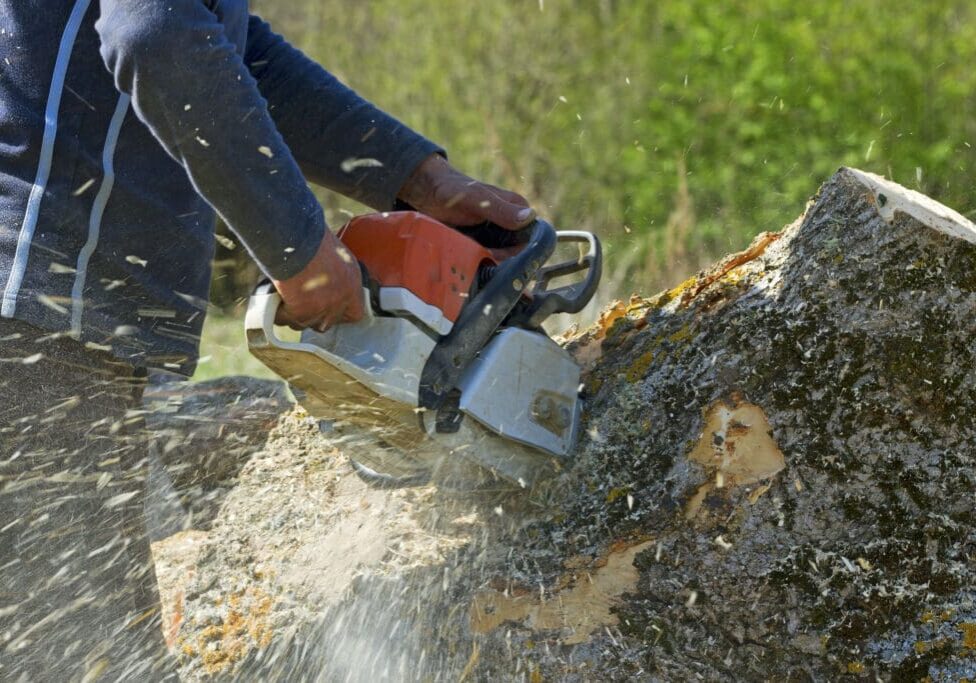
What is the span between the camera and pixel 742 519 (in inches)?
71.9

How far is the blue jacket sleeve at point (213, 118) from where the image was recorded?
4.87 feet

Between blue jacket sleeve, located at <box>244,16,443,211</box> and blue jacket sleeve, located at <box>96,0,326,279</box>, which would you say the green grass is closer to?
blue jacket sleeve, located at <box>244,16,443,211</box>

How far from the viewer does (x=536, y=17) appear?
6.18 m

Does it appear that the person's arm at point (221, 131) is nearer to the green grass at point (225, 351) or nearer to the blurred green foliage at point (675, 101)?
the blurred green foliage at point (675, 101)

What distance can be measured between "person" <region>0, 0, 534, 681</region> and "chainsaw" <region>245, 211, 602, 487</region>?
89 mm

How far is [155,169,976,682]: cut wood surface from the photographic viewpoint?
173 centimetres

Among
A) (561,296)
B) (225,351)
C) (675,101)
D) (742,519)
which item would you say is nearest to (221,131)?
(561,296)

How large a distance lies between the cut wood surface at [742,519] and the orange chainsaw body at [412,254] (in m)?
0.41

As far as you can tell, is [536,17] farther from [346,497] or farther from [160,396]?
[346,497]

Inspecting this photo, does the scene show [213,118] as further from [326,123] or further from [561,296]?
[561,296]

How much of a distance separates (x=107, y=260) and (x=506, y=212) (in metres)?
0.92

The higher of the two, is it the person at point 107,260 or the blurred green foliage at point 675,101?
the blurred green foliage at point 675,101

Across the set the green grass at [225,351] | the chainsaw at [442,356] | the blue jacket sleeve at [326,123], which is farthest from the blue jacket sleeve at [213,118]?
the green grass at [225,351]

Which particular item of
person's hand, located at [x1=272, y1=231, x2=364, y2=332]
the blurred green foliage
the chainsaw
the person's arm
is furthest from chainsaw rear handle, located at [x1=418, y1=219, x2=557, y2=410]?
the blurred green foliage
